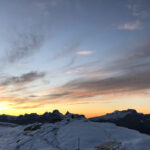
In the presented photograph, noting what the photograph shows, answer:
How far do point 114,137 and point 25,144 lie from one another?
1202 inches

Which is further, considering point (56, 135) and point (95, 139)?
point (56, 135)

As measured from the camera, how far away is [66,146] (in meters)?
52.3

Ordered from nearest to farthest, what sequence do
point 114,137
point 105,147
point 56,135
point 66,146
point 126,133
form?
1. point 105,147
2. point 66,146
3. point 114,137
4. point 126,133
5. point 56,135

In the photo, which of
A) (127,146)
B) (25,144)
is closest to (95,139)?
(127,146)

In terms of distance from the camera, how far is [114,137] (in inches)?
2205

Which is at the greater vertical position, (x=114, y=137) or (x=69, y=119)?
(x=69, y=119)

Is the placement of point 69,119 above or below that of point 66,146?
above

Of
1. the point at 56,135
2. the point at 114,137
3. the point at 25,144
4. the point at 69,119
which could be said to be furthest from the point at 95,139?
the point at 69,119

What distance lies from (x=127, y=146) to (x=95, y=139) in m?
13.4

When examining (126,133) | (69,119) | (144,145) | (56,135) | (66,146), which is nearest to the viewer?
(144,145)

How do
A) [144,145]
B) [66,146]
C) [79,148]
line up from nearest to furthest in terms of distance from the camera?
[144,145] < [79,148] < [66,146]

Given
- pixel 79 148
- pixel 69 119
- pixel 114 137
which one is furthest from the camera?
pixel 69 119

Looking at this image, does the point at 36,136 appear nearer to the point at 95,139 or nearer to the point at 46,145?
the point at 46,145

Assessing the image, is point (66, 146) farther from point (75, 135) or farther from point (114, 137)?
point (114, 137)
